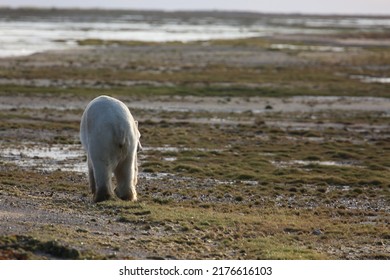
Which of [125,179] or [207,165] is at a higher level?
[125,179]

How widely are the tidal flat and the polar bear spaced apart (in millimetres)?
548

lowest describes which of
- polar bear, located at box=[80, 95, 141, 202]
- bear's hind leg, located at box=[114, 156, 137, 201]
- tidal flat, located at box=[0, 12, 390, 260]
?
tidal flat, located at box=[0, 12, 390, 260]

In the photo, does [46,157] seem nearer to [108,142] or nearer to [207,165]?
[207,165]

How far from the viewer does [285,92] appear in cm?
4847

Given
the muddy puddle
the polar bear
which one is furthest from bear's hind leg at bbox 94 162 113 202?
the muddy puddle

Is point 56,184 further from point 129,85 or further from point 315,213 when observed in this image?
point 129,85

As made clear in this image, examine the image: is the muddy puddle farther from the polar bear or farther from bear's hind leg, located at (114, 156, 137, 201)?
the polar bear

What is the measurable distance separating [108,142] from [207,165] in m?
8.74

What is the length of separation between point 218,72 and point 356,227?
4472 centimetres

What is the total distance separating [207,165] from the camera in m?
25.2

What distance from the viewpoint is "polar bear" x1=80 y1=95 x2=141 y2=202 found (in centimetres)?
1677

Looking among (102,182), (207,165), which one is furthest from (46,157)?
(102,182)

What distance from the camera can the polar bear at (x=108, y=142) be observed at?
55.0 feet

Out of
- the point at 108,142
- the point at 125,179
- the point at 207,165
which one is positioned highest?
the point at 108,142
